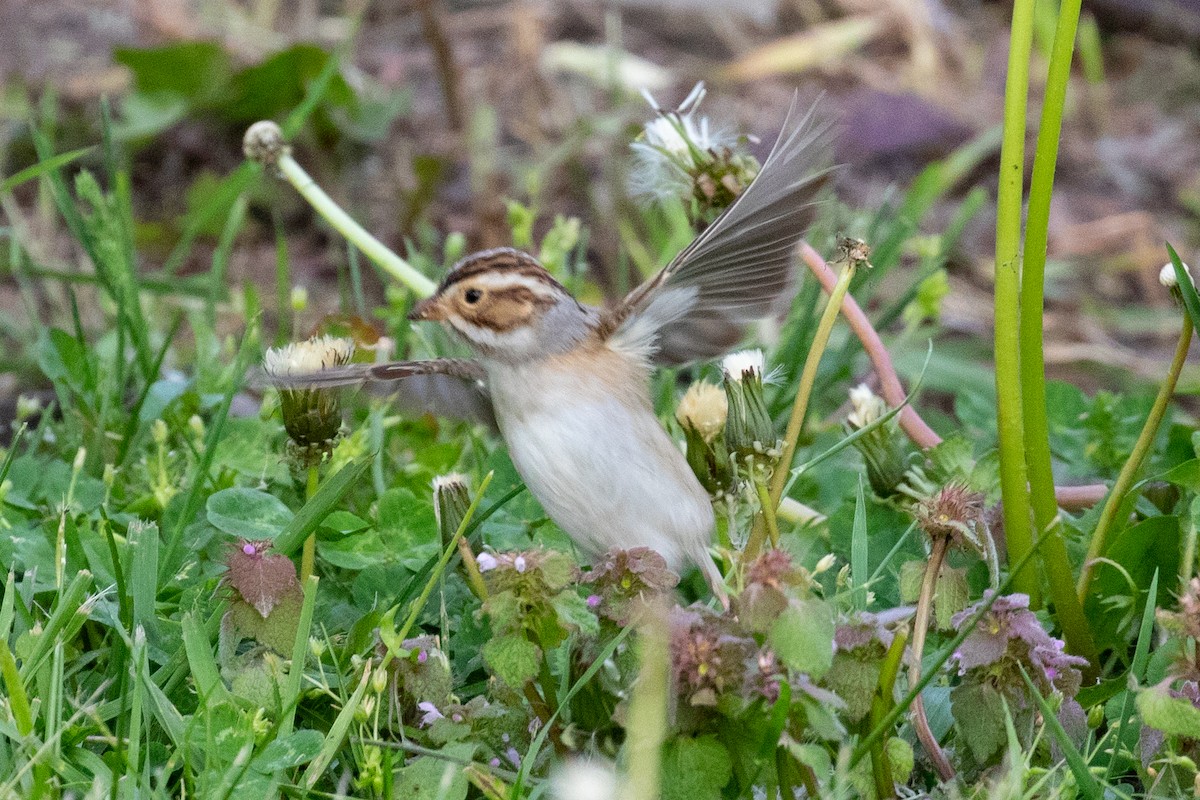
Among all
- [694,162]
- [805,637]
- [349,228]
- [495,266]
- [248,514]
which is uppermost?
[694,162]

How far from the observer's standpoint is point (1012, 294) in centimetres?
219

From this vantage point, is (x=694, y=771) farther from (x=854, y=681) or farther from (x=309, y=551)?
(x=309, y=551)

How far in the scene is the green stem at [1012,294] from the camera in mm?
2121

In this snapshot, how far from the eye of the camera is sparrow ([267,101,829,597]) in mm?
2170

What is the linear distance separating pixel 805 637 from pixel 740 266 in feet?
2.33

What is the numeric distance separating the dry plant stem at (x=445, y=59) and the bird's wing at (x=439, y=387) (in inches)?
88.9

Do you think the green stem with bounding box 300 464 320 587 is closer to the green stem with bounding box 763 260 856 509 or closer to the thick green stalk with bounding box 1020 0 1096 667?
the green stem with bounding box 763 260 856 509

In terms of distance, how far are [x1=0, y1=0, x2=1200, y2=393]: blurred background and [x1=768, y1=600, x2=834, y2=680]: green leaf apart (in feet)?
7.81

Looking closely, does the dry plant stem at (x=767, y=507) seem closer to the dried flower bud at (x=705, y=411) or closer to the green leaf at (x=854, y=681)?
the green leaf at (x=854, y=681)

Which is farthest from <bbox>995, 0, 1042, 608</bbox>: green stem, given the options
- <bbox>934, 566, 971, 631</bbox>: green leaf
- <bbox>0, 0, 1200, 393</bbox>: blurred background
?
<bbox>0, 0, 1200, 393</bbox>: blurred background

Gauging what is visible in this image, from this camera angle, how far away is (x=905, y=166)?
18.7 feet

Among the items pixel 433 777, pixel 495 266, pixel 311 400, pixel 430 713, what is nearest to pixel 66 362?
pixel 311 400

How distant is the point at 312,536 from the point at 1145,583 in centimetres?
135

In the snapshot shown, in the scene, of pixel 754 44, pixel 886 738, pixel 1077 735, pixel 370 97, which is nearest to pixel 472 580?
pixel 886 738
